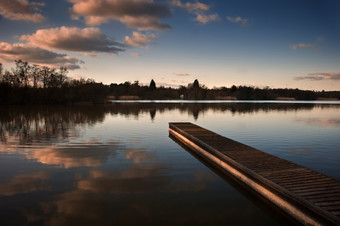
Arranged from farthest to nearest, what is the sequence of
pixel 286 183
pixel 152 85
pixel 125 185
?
1. pixel 152 85
2. pixel 125 185
3. pixel 286 183

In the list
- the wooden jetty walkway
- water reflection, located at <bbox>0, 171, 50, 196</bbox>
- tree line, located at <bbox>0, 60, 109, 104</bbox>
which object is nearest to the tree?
tree line, located at <bbox>0, 60, 109, 104</bbox>

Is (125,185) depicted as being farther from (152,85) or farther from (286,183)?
(152,85)

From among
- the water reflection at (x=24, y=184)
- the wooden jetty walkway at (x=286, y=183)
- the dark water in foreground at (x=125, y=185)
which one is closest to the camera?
the wooden jetty walkway at (x=286, y=183)

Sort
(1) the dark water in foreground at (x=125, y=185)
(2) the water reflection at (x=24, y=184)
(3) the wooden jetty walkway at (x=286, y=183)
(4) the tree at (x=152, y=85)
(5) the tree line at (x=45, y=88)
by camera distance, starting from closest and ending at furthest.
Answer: (3) the wooden jetty walkway at (x=286, y=183), (1) the dark water in foreground at (x=125, y=185), (2) the water reflection at (x=24, y=184), (5) the tree line at (x=45, y=88), (4) the tree at (x=152, y=85)

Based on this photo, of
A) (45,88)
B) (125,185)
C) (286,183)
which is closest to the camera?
(286,183)

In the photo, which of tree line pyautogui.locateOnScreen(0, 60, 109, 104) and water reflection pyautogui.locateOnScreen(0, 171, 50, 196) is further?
tree line pyautogui.locateOnScreen(0, 60, 109, 104)

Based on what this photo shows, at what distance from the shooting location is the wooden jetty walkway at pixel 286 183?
16.8ft

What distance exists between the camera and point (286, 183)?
648 cm

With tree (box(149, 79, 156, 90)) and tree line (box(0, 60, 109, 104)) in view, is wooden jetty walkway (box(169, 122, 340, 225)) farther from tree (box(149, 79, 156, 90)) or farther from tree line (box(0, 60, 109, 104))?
tree (box(149, 79, 156, 90))

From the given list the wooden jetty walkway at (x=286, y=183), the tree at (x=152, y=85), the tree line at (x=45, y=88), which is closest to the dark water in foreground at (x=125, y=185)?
the wooden jetty walkway at (x=286, y=183)

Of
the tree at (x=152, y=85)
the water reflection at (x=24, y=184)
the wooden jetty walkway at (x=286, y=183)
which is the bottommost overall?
the water reflection at (x=24, y=184)

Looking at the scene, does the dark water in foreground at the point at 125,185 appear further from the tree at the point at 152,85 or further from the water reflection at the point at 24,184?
the tree at the point at 152,85

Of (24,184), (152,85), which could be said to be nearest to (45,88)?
(24,184)

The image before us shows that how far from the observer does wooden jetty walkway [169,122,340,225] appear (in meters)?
5.13
